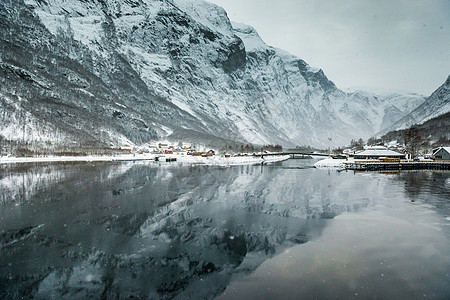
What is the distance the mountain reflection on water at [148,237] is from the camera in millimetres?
14867

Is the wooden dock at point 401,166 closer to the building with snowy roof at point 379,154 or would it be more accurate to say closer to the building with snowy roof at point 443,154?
the building with snowy roof at point 443,154

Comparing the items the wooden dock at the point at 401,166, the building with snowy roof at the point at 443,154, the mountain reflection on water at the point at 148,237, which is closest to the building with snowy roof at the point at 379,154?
the building with snowy roof at the point at 443,154

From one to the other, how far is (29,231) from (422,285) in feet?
82.6

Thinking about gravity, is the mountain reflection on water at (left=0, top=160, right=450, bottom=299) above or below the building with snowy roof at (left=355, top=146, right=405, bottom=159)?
below

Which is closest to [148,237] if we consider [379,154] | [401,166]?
[401,166]

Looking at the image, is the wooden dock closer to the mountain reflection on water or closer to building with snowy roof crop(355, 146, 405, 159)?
building with snowy roof crop(355, 146, 405, 159)

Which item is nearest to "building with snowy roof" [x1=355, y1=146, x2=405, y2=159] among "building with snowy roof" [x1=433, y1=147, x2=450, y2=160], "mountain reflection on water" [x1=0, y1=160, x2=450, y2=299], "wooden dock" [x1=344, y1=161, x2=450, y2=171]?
"building with snowy roof" [x1=433, y1=147, x2=450, y2=160]

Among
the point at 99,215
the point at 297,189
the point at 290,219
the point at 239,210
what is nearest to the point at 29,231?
the point at 99,215

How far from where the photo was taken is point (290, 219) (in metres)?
26.5

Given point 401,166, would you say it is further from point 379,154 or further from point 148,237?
point 148,237

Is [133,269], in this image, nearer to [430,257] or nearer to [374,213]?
[430,257]

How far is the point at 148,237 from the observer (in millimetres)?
21344

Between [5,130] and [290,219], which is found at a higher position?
[5,130]

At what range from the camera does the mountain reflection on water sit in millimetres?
14867
